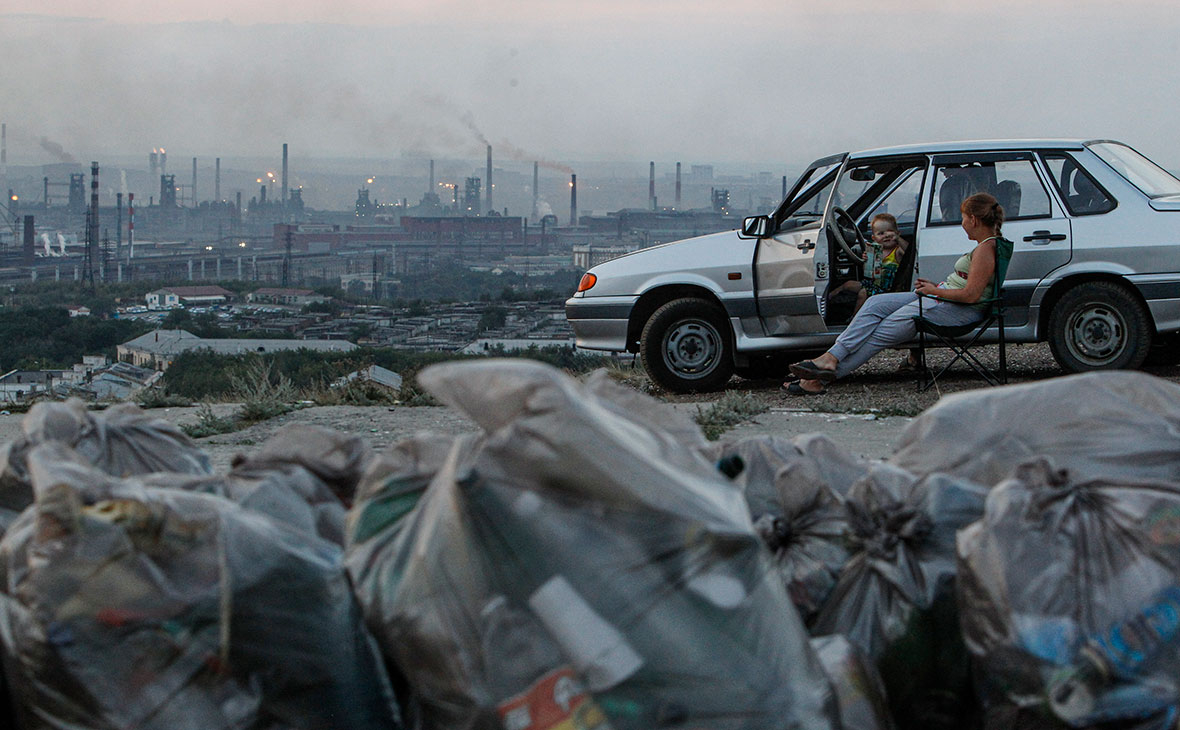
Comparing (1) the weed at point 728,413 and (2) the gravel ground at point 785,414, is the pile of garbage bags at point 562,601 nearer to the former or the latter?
(2) the gravel ground at point 785,414

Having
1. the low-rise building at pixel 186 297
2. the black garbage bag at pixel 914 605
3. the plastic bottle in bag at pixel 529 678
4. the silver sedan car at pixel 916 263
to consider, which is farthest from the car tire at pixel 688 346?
the low-rise building at pixel 186 297

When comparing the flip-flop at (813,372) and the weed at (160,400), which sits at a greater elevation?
the flip-flop at (813,372)

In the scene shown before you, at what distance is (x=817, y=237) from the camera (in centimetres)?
838

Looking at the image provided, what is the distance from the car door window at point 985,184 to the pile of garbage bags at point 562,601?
6.29m

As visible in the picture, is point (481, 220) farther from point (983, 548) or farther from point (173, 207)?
point (983, 548)

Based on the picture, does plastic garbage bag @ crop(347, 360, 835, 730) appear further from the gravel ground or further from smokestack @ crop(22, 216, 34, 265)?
smokestack @ crop(22, 216, 34, 265)

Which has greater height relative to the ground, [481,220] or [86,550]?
[481,220]

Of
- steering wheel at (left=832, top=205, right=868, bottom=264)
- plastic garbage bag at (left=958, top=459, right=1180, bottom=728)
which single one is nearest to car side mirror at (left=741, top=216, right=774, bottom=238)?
steering wheel at (left=832, top=205, right=868, bottom=264)

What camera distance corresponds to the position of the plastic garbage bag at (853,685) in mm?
2213

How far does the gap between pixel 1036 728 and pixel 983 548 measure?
352mm

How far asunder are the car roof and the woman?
1.05 meters

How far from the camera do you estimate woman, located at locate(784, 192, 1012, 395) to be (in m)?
7.27

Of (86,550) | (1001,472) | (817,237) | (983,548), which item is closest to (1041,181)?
(817,237)

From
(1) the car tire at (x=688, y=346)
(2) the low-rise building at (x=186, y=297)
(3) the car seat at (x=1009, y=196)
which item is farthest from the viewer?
(2) the low-rise building at (x=186, y=297)
